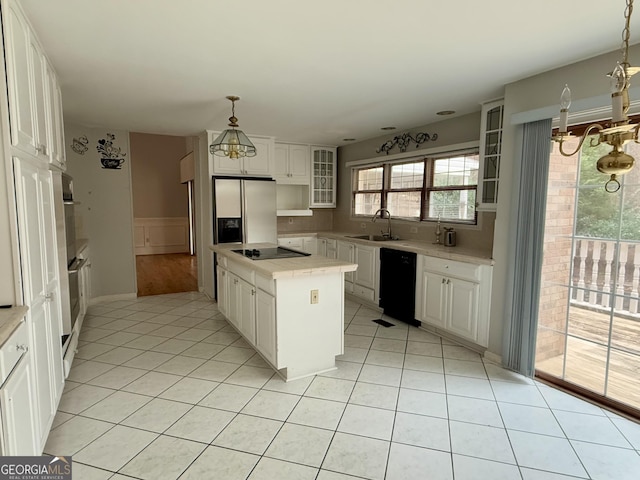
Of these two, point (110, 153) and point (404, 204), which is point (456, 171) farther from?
point (110, 153)

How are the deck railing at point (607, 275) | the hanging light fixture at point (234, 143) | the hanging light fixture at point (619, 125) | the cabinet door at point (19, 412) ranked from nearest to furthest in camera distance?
1. the hanging light fixture at point (619, 125)
2. the cabinet door at point (19, 412)
3. the deck railing at point (607, 275)
4. the hanging light fixture at point (234, 143)

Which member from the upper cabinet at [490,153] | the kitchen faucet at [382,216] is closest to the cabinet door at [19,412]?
the upper cabinet at [490,153]

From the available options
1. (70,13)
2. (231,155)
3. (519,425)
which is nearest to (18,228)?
(70,13)

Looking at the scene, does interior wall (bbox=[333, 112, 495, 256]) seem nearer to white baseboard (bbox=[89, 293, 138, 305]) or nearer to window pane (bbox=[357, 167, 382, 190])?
window pane (bbox=[357, 167, 382, 190])

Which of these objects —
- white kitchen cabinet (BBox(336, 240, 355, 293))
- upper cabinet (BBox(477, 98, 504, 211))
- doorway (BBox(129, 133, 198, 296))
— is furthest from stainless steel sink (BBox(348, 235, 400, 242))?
doorway (BBox(129, 133, 198, 296))

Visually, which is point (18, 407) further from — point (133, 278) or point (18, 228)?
point (133, 278)

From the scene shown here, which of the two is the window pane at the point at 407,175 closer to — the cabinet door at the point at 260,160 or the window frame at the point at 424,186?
the window frame at the point at 424,186

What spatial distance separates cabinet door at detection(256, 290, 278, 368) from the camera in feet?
9.21

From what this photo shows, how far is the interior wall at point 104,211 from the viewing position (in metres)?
4.81

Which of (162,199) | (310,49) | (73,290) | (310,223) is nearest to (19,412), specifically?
(73,290)

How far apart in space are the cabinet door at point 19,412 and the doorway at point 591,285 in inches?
132

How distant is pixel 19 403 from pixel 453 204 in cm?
413

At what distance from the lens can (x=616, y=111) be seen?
1.17m

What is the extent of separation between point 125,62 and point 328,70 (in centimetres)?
145
